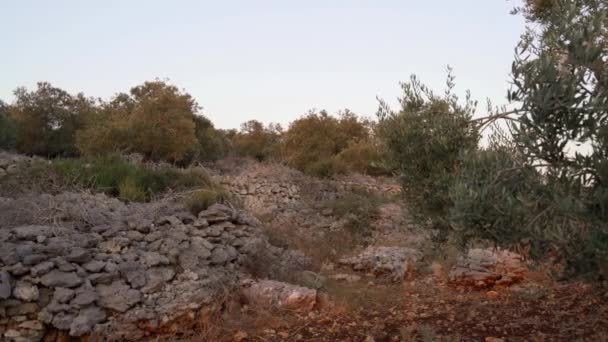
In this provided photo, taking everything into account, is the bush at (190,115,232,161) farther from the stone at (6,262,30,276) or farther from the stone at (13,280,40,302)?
the stone at (13,280,40,302)

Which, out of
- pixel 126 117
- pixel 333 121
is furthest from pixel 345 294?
pixel 333 121

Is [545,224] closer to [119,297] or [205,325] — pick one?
[205,325]

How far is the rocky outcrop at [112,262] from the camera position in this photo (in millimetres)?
5539

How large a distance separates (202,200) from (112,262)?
2.27 meters

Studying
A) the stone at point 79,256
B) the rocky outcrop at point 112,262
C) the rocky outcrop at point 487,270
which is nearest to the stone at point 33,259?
the rocky outcrop at point 112,262

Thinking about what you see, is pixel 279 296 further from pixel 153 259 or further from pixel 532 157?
pixel 532 157

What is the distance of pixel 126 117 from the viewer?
19016 mm

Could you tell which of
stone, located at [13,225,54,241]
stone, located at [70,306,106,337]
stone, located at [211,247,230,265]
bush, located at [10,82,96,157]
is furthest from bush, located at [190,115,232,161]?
stone, located at [70,306,106,337]

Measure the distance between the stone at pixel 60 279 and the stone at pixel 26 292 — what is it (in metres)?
0.13

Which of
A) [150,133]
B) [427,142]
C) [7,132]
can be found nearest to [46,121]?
Result: [7,132]

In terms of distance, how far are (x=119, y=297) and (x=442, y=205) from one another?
360 cm

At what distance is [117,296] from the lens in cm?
584

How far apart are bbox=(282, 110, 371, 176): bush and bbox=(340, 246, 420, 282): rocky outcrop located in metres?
8.66

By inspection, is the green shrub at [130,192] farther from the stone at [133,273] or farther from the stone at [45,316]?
the stone at [45,316]
